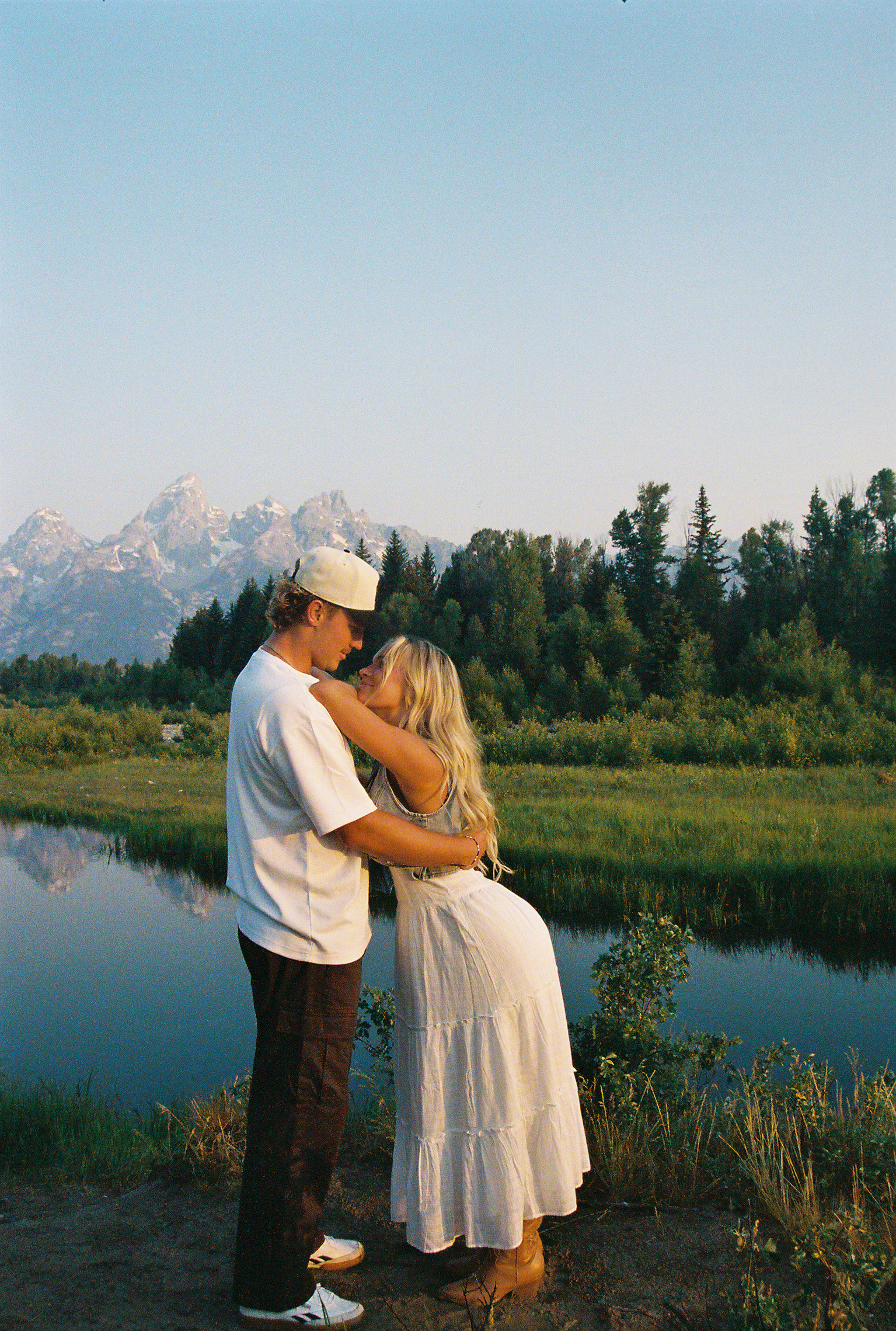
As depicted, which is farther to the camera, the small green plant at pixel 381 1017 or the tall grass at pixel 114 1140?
the small green plant at pixel 381 1017

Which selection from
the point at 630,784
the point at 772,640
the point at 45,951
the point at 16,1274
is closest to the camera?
the point at 16,1274

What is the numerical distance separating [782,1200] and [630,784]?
20.2m

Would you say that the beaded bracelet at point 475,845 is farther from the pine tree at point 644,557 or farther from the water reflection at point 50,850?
the pine tree at point 644,557

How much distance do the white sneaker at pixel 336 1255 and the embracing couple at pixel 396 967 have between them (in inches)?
7.3

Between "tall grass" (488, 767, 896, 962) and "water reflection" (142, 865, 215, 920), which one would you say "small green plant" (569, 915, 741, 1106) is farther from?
"water reflection" (142, 865, 215, 920)

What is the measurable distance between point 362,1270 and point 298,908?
1.50 m

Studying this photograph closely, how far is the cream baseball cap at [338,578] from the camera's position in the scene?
8.91ft

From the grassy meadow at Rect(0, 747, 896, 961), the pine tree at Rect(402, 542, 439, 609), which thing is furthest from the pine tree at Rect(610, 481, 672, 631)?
the grassy meadow at Rect(0, 747, 896, 961)

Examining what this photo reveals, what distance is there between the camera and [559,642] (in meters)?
54.8

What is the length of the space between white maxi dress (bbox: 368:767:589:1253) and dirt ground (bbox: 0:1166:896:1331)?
325mm

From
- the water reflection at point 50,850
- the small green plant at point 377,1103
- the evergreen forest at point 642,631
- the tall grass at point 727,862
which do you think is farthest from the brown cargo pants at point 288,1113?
the evergreen forest at point 642,631

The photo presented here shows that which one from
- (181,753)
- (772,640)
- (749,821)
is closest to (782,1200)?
(749,821)

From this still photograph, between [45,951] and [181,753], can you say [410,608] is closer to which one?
[181,753]

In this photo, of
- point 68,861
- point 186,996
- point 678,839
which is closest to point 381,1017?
point 186,996
